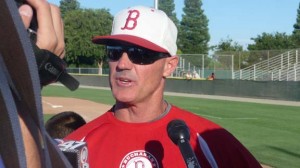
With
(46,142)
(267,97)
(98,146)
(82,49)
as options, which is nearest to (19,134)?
(46,142)

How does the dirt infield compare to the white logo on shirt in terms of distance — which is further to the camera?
the dirt infield

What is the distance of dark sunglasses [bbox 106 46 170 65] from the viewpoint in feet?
9.53

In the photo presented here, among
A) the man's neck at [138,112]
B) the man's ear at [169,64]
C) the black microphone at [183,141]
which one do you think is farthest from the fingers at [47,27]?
the man's ear at [169,64]

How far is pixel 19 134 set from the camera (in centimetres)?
95

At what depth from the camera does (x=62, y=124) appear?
332 cm

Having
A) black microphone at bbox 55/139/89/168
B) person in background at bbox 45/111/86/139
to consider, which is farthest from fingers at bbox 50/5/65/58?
person in background at bbox 45/111/86/139

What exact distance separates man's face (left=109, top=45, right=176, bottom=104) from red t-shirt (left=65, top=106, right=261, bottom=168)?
16 centimetres

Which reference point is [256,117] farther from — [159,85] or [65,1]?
[65,1]

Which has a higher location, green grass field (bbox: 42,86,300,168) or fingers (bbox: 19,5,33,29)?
fingers (bbox: 19,5,33,29)

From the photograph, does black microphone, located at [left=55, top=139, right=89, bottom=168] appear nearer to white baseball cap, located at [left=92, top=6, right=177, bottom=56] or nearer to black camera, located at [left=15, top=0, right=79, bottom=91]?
black camera, located at [left=15, top=0, right=79, bottom=91]

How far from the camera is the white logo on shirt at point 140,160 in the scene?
265cm

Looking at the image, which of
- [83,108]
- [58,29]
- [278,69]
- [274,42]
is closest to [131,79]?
[58,29]

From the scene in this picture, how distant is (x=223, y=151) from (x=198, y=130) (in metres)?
0.18

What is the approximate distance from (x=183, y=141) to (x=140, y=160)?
84cm
